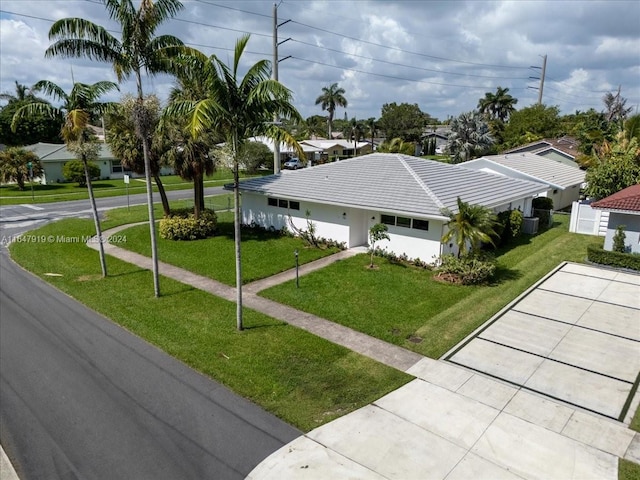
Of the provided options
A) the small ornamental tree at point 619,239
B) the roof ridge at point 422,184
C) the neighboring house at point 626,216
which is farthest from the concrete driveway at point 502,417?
the neighboring house at point 626,216

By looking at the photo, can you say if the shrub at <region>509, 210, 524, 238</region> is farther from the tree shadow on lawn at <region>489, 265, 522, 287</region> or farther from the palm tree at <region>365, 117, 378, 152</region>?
the palm tree at <region>365, 117, 378, 152</region>

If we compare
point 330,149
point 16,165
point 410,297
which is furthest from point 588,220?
point 330,149

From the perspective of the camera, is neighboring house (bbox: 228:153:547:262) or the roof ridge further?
neighboring house (bbox: 228:153:547:262)

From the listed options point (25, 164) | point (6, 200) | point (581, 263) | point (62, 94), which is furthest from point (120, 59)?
point (25, 164)

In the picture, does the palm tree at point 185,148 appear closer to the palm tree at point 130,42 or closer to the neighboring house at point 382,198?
the neighboring house at point 382,198

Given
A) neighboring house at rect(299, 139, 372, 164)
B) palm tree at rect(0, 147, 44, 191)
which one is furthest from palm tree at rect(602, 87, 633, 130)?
palm tree at rect(0, 147, 44, 191)

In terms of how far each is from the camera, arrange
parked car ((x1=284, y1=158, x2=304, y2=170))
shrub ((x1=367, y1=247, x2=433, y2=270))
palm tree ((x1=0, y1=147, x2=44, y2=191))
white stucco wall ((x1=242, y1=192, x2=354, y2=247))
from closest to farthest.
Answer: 1. shrub ((x1=367, y1=247, x2=433, y2=270))
2. white stucco wall ((x1=242, y1=192, x2=354, y2=247))
3. palm tree ((x1=0, y1=147, x2=44, y2=191))
4. parked car ((x1=284, y1=158, x2=304, y2=170))

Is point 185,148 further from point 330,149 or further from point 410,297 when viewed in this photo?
point 330,149

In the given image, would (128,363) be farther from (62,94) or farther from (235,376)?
(62,94)
